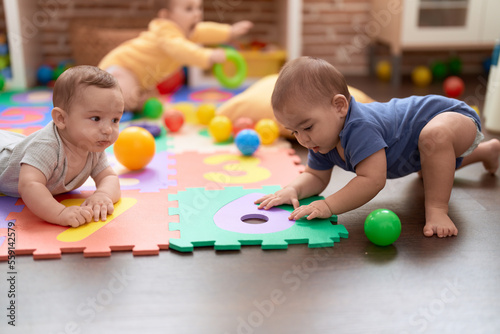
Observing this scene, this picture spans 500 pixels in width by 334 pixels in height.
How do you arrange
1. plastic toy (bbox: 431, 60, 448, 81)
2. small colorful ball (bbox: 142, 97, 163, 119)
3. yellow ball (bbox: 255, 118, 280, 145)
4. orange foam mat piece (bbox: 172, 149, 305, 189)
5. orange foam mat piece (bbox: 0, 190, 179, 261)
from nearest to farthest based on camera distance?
orange foam mat piece (bbox: 0, 190, 179, 261), orange foam mat piece (bbox: 172, 149, 305, 189), yellow ball (bbox: 255, 118, 280, 145), small colorful ball (bbox: 142, 97, 163, 119), plastic toy (bbox: 431, 60, 448, 81)

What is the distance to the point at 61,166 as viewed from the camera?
1.11 m

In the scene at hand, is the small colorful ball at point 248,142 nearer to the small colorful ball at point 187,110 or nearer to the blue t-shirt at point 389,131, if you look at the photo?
the blue t-shirt at point 389,131

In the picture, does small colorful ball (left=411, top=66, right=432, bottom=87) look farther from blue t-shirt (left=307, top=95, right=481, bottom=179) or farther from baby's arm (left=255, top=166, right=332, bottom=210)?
baby's arm (left=255, top=166, right=332, bottom=210)

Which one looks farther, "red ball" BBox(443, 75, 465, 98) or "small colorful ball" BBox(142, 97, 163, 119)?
"red ball" BBox(443, 75, 465, 98)

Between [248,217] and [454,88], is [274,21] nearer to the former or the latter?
[454,88]

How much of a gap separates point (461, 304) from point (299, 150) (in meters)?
0.87

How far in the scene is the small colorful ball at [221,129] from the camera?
1666 millimetres

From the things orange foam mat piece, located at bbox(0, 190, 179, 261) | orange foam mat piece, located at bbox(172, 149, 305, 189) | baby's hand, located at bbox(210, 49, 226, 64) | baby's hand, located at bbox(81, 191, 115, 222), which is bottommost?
orange foam mat piece, located at bbox(172, 149, 305, 189)

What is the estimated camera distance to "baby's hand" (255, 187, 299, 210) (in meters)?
1.12

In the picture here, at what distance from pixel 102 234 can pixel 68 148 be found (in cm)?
23

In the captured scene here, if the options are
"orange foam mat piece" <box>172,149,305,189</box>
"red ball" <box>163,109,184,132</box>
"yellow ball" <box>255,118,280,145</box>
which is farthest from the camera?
"red ball" <box>163,109,184,132</box>

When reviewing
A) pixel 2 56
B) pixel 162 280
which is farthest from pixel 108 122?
pixel 2 56

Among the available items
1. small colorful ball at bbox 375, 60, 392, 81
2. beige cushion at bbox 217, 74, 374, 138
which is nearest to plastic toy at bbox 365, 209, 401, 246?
beige cushion at bbox 217, 74, 374, 138

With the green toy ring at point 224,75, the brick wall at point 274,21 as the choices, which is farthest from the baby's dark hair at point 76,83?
the brick wall at point 274,21
